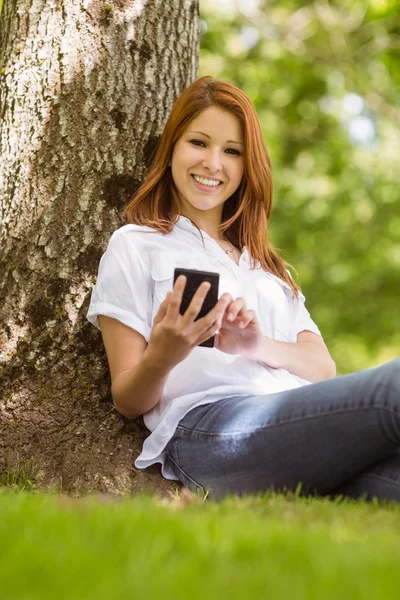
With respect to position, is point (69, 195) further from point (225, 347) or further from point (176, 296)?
point (176, 296)

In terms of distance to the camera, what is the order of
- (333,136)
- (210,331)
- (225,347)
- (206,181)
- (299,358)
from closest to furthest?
(210,331) < (225,347) < (299,358) < (206,181) < (333,136)

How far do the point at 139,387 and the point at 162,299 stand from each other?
0.40m

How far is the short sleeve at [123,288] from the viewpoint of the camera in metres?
3.32

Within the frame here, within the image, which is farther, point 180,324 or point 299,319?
point 299,319

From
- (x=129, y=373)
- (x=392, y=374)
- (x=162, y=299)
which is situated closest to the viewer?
(x=392, y=374)

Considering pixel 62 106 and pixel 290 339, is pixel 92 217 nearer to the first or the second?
pixel 62 106

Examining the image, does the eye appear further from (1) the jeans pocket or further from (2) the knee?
(2) the knee

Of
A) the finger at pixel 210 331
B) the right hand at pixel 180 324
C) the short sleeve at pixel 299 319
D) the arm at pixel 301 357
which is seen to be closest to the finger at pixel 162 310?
the right hand at pixel 180 324

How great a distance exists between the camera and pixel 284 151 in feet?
51.1

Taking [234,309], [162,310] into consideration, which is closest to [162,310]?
[162,310]

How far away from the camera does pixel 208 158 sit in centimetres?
367

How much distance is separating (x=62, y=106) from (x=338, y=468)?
6.82ft

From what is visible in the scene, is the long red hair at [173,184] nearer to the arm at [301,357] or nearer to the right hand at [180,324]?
the arm at [301,357]

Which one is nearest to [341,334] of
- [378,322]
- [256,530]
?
[378,322]
